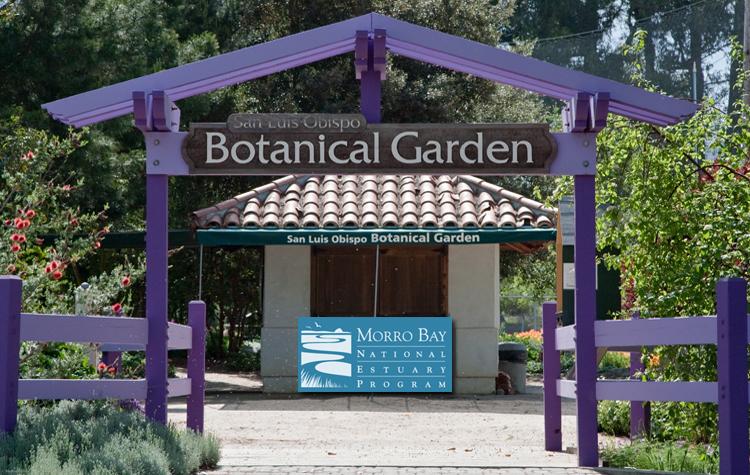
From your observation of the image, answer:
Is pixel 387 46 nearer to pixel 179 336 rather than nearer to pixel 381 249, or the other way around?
pixel 179 336

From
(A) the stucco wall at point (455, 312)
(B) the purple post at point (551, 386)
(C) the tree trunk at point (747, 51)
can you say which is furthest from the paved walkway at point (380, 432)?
(C) the tree trunk at point (747, 51)

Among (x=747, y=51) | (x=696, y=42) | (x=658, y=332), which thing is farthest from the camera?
(x=696, y=42)

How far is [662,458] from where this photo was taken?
8.61 m

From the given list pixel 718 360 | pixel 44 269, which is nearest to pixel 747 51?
pixel 718 360

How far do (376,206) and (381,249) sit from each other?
0.79 m

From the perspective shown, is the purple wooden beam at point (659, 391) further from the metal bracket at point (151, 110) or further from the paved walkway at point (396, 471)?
the metal bracket at point (151, 110)

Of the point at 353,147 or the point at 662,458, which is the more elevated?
the point at 353,147

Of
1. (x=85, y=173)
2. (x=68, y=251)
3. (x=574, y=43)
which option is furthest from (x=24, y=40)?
(x=574, y=43)

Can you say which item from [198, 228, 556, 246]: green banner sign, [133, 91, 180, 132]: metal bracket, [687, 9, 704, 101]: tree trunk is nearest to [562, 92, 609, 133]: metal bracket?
[133, 91, 180, 132]: metal bracket

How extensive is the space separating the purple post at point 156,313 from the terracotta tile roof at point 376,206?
7.50 metres

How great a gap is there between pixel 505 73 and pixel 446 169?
880 mm

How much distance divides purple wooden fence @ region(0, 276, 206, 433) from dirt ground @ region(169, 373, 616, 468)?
2.27 feet

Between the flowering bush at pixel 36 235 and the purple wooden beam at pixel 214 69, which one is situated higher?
the purple wooden beam at pixel 214 69

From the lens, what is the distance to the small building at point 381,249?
16234 millimetres
